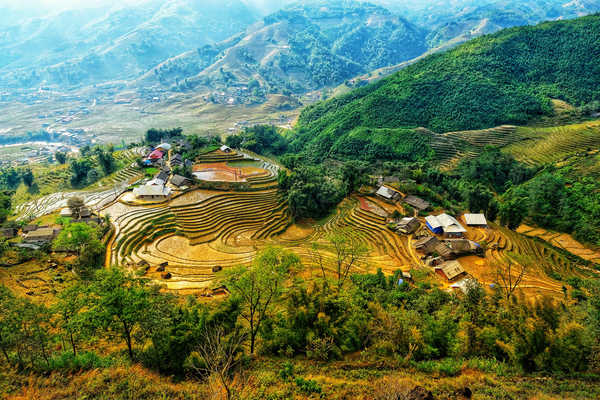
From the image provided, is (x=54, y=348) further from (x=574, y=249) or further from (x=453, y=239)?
(x=574, y=249)

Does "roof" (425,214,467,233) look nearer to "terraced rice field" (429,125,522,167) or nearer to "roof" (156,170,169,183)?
"terraced rice field" (429,125,522,167)

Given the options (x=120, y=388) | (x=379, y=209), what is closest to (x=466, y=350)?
(x=120, y=388)

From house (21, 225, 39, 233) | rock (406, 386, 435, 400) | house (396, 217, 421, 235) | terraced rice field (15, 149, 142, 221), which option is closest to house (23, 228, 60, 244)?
house (21, 225, 39, 233)

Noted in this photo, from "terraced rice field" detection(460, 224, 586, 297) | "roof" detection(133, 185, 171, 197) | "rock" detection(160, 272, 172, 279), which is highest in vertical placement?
"roof" detection(133, 185, 171, 197)

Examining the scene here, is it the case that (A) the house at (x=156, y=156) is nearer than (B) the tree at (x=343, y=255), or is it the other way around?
(B) the tree at (x=343, y=255)

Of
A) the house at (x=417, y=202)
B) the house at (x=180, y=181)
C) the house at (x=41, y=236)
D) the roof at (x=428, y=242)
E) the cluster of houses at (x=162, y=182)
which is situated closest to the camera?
the house at (x=41, y=236)

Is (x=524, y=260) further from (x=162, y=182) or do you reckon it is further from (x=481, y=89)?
(x=481, y=89)

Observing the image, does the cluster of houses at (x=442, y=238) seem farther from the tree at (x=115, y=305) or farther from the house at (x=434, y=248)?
the tree at (x=115, y=305)

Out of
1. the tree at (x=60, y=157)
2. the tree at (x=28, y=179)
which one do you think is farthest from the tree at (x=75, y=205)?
the tree at (x=60, y=157)
